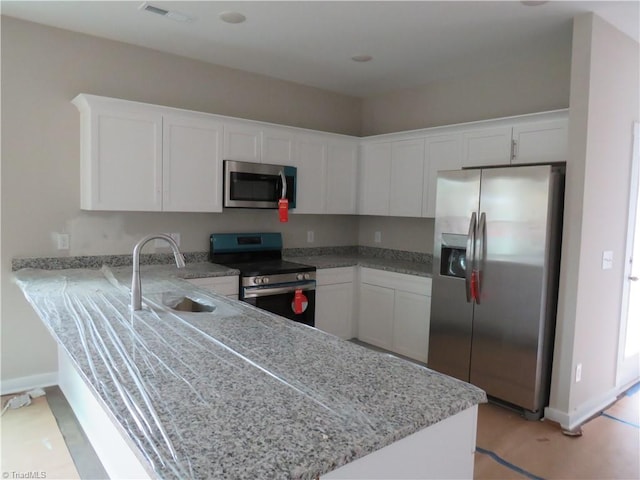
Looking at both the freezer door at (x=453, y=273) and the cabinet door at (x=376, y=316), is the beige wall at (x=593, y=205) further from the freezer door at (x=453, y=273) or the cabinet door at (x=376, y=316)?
the cabinet door at (x=376, y=316)

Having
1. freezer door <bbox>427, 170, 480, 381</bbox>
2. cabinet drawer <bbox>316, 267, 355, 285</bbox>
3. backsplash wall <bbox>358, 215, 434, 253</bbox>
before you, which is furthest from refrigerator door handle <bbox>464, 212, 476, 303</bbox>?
cabinet drawer <bbox>316, 267, 355, 285</bbox>

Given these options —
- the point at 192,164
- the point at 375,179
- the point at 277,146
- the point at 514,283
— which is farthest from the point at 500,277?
the point at 192,164

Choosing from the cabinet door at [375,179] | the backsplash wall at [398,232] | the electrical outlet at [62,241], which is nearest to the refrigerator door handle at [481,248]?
the backsplash wall at [398,232]

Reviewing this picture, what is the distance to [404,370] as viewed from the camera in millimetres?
1416

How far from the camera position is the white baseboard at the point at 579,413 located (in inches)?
115

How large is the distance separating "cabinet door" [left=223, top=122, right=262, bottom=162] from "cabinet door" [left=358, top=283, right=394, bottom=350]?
167 centimetres

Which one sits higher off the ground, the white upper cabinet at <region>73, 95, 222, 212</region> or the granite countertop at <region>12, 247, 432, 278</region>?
the white upper cabinet at <region>73, 95, 222, 212</region>

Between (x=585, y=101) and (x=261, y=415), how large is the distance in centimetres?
286

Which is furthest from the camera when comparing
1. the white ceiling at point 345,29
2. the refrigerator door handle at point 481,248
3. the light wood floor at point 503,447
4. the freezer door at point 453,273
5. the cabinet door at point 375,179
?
the cabinet door at point 375,179

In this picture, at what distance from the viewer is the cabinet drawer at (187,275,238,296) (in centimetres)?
338

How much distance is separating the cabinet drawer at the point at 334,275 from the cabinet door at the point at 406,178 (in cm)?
75

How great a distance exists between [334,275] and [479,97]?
215 centimetres

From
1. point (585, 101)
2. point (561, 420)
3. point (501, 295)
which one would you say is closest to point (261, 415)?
point (501, 295)

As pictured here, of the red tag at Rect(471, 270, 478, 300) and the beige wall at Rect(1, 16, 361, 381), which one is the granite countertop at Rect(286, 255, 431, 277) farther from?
the beige wall at Rect(1, 16, 361, 381)
